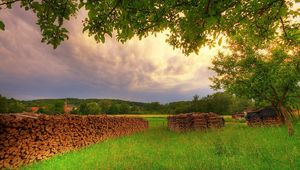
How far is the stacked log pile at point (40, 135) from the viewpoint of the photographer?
341 inches

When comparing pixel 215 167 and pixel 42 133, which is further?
pixel 42 133

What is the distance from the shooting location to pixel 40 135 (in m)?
10.5

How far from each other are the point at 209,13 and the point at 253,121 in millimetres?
26814

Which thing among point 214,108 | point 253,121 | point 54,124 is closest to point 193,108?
point 214,108

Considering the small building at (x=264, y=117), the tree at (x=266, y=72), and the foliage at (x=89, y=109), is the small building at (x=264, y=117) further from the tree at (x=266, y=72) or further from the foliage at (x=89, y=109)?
the foliage at (x=89, y=109)

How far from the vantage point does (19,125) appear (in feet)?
31.0

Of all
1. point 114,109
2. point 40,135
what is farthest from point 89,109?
point 40,135

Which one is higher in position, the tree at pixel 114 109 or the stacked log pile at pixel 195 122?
the tree at pixel 114 109

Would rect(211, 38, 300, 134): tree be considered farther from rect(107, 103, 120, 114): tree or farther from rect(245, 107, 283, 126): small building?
rect(107, 103, 120, 114): tree

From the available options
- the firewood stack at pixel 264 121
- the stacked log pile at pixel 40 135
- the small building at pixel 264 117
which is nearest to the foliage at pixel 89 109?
the small building at pixel 264 117

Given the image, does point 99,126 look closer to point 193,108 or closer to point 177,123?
point 177,123

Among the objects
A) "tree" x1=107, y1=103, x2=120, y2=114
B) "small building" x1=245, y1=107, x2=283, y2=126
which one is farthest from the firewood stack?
"tree" x1=107, y1=103, x2=120, y2=114

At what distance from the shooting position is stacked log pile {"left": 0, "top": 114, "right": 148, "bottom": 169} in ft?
28.4

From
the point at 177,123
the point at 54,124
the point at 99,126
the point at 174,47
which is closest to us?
the point at 174,47
